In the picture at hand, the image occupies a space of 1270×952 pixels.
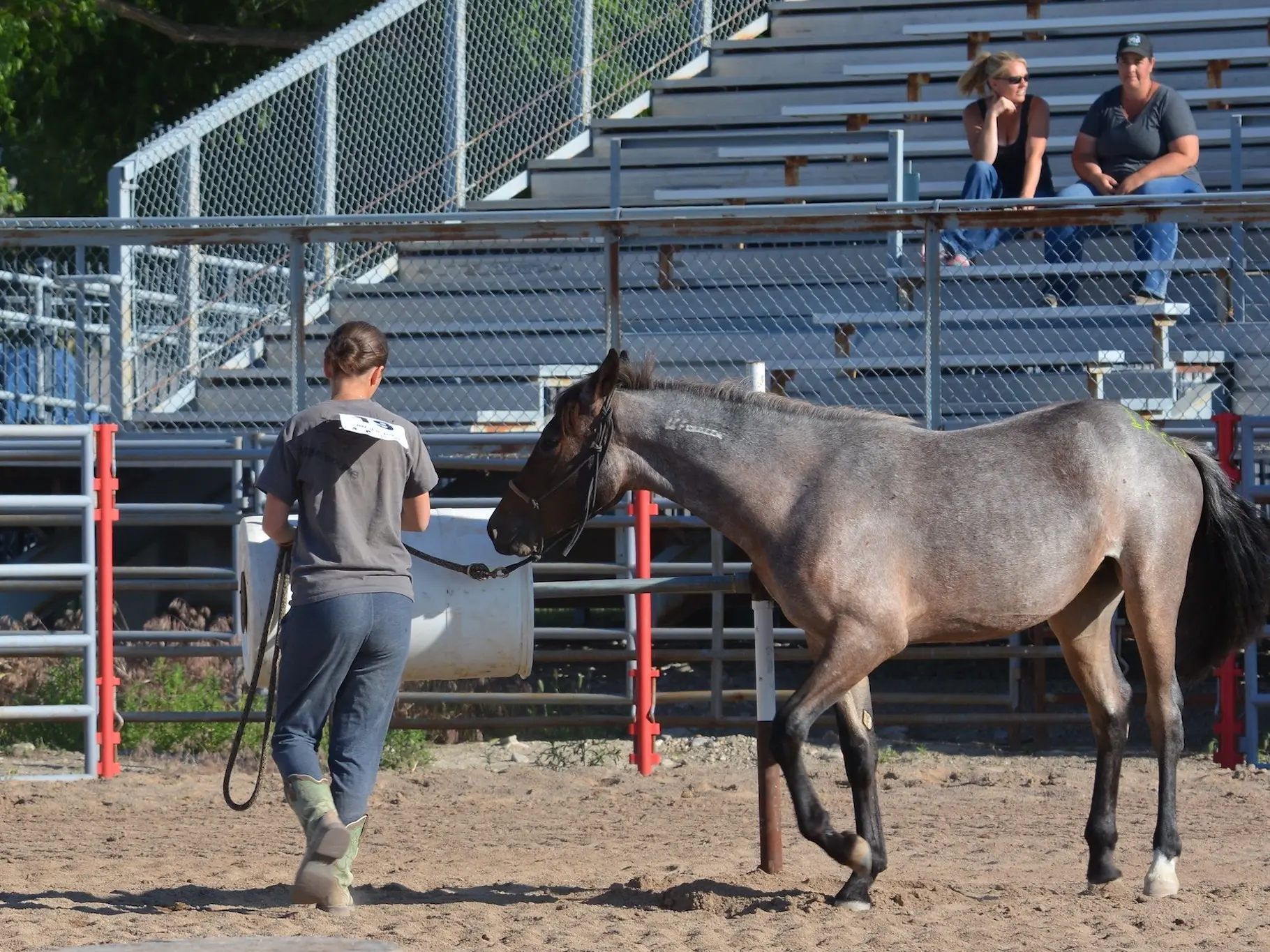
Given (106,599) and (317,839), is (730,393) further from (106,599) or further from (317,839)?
(106,599)

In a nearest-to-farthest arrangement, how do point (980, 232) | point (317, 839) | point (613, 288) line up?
point (317, 839) < point (613, 288) < point (980, 232)

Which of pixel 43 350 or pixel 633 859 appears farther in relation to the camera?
pixel 43 350

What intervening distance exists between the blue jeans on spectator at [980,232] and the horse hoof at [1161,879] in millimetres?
4829

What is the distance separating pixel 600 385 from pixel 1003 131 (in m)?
6.20

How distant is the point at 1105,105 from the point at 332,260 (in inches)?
203

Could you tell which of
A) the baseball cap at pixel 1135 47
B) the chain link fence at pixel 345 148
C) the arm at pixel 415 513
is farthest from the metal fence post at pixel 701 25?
the arm at pixel 415 513

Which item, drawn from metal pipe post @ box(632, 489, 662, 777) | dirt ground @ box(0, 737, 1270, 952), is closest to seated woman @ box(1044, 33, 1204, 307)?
metal pipe post @ box(632, 489, 662, 777)

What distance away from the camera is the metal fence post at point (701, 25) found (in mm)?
16047

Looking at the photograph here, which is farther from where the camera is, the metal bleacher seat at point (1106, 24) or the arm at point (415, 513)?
the metal bleacher seat at point (1106, 24)

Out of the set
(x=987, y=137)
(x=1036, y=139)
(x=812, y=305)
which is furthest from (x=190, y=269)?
(x=1036, y=139)

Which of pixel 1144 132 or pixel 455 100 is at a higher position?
pixel 455 100

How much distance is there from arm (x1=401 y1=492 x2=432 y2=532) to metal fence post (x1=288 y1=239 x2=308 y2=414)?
2911mm

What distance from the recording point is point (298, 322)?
8438mm

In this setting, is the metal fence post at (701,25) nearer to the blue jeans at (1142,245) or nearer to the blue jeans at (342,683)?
the blue jeans at (1142,245)
